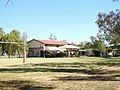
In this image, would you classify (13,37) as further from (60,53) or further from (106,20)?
(106,20)

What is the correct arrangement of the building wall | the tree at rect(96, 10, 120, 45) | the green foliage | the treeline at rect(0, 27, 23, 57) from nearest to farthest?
1. the tree at rect(96, 10, 120, 45)
2. the treeline at rect(0, 27, 23, 57)
3. the green foliage
4. the building wall

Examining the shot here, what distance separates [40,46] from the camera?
106 meters

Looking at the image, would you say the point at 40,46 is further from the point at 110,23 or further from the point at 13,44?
the point at 110,23

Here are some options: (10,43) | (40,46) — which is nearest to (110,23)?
(10,43)

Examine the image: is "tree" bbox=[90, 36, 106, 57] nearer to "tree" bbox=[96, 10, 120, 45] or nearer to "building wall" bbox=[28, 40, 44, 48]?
"building wall" bbox=[28, 40, 44, 48]

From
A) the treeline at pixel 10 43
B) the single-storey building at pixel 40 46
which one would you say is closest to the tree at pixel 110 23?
the treeline at pixel 10 43

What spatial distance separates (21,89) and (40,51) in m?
89.1

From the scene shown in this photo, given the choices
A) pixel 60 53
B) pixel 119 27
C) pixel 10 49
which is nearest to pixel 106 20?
pixel 119 27

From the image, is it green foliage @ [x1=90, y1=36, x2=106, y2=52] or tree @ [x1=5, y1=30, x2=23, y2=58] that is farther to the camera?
green foliage @ [x1=90, y1=36, x2=106, y2=52]

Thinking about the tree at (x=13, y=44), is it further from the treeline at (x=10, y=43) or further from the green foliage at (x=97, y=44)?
the green foliage at (x=97, y=44)

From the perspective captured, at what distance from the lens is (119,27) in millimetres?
46125

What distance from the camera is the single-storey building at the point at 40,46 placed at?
4091 inches

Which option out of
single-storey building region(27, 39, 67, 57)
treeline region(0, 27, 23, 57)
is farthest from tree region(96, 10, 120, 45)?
single-storey building region(27, 39, 67, 57)

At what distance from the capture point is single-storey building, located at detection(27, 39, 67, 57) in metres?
104
